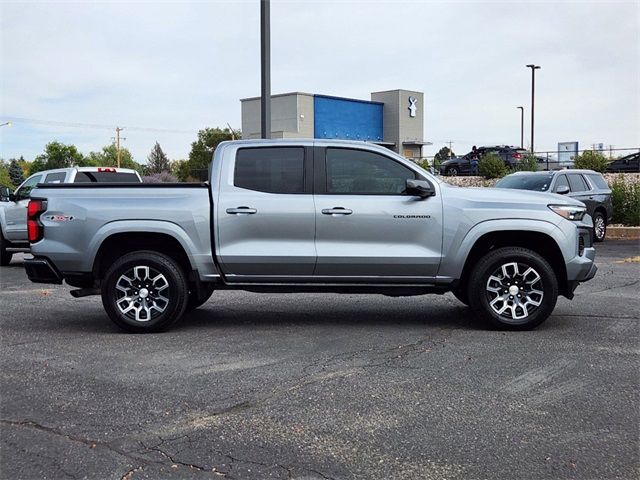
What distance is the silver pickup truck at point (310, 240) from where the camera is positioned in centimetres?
694

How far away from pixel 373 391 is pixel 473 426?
899 millimetres

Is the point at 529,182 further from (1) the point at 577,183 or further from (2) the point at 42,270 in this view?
(2) the point at 42,270

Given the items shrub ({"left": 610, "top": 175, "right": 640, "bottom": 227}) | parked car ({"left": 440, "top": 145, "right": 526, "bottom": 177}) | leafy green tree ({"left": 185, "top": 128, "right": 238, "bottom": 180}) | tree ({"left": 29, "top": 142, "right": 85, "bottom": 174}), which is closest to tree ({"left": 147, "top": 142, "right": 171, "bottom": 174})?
tree ({"left": 29, "top": 142, "right": 85, "bottom": 174})

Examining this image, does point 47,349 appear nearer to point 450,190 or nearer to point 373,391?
point 373,391

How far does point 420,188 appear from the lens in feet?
22.5

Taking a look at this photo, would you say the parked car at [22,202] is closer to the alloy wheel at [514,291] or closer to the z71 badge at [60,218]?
the z71 badge at [60,218]

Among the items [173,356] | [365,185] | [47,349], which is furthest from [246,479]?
[365,185]

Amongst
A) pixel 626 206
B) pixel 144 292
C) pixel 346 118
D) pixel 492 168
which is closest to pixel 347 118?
pixel 346 118

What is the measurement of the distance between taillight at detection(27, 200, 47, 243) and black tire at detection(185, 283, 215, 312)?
1.66m

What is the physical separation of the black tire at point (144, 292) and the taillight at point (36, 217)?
2.76 feet

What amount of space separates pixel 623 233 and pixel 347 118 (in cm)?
3223

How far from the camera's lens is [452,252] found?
6949mm

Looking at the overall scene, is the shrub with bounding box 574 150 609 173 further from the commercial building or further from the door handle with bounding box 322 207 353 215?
the door handle with bounding box 322 207 353 215

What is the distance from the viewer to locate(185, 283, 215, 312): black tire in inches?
289
